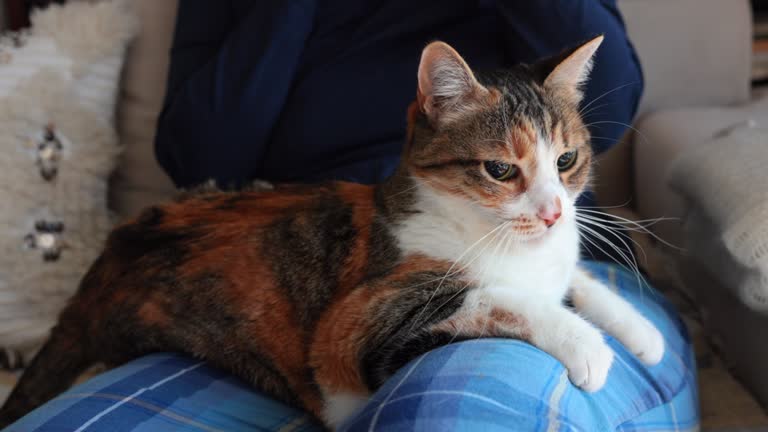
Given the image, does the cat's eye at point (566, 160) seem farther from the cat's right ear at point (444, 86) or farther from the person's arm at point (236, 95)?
the person's arm at point (236, 95)

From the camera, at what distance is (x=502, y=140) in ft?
3.03

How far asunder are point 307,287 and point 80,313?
44cm

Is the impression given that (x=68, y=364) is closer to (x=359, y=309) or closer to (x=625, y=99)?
(x=359, y=309)

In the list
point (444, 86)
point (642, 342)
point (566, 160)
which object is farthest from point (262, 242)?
point (642, 342)

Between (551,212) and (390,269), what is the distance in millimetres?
243

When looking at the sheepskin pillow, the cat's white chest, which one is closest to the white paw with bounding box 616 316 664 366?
the cat's white chest

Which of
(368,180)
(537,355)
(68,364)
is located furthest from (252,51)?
(537,355)

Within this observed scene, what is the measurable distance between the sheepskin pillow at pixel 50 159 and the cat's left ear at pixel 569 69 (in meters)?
1.08

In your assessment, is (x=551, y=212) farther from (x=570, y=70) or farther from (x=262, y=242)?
(x=262, y=242)

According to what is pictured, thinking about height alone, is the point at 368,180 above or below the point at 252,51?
below

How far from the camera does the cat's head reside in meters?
0.90

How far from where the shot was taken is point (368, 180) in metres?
1.35

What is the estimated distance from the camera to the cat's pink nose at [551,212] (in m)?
0.88

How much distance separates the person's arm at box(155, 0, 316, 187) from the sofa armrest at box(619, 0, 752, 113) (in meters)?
0.90
